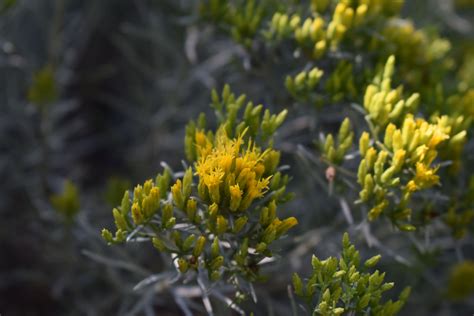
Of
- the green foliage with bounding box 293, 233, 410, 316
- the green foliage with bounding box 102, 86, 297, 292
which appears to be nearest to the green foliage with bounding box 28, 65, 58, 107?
the green foliage with bounding box 102, 86, 297, 292

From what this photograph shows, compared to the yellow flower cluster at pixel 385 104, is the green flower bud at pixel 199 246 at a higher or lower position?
lower

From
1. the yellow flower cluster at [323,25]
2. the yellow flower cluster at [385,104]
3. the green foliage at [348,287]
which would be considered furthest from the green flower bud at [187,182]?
the yellow flower cluster at [323,25]

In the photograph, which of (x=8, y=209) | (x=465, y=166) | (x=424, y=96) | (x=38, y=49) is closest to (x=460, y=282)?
(x=465, y=166)

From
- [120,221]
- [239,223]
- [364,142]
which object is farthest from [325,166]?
[120,221]

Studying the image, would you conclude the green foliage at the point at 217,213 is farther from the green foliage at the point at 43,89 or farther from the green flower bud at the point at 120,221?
the green foliage at the point at 43,89

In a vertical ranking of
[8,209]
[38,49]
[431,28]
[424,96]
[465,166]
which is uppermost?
[38,49]

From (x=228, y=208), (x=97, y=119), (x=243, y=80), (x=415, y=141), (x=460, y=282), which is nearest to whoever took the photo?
(x=228, y=208)

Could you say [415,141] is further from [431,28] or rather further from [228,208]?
[431,28]
